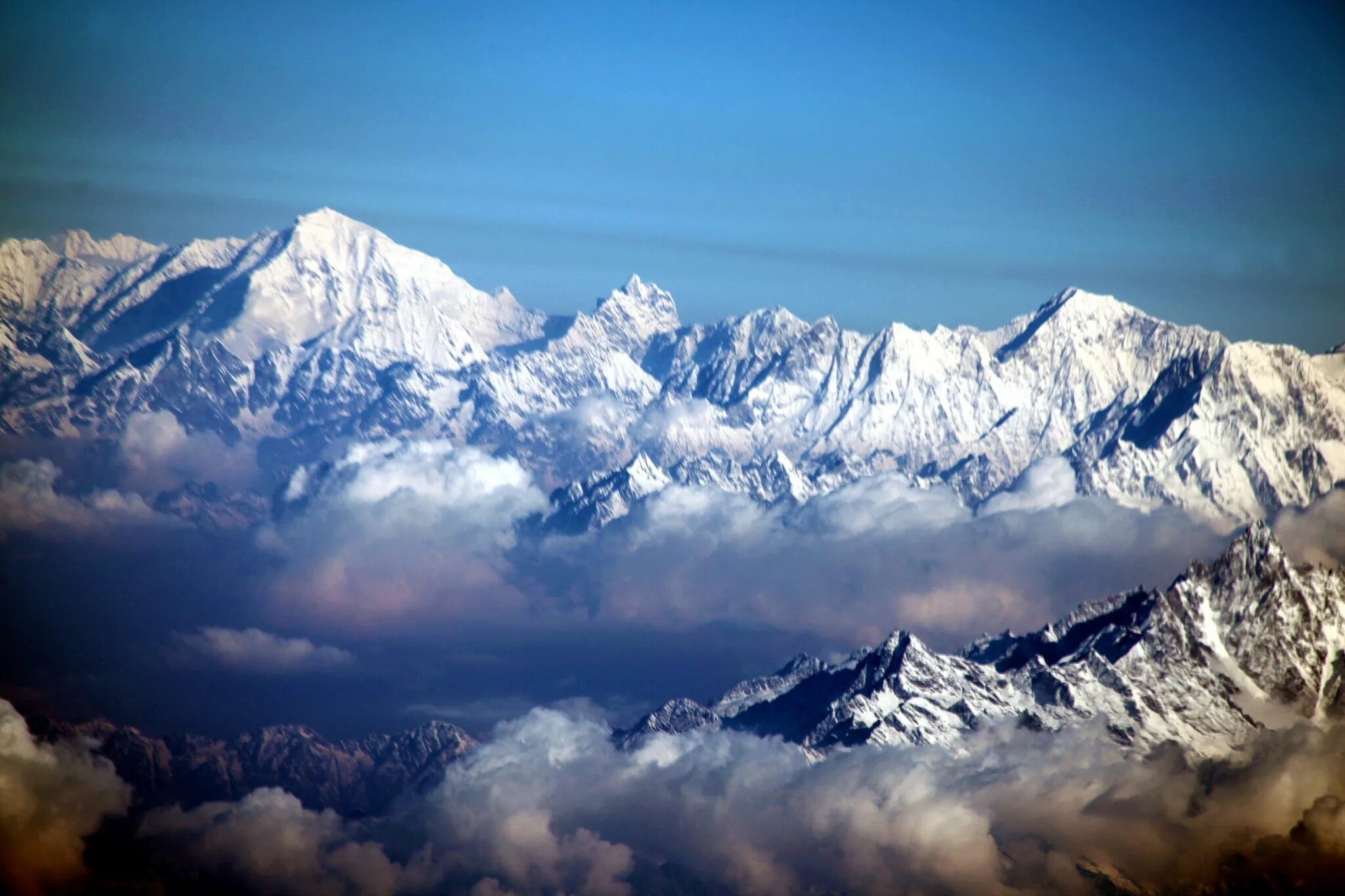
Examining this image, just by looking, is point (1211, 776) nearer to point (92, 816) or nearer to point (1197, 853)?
point (1197, 853)

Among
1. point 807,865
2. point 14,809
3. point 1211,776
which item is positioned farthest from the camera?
point 807,865

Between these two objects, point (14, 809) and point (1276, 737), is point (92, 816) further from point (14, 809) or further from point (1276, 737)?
point (1276, 737)

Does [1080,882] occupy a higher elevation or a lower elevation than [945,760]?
lower

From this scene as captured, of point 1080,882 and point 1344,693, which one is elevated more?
point 1344,693

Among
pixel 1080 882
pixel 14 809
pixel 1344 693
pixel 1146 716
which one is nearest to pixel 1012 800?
pixel 1080 882

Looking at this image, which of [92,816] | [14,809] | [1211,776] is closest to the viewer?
[14,809]

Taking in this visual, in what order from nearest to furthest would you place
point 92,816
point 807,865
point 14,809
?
point 14,809 < point 92,816 < point 807,865

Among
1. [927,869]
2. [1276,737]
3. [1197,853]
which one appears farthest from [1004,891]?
[1276,737]

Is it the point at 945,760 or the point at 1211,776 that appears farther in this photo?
the point at 945,760

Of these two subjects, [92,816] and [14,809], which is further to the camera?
[92,816]
